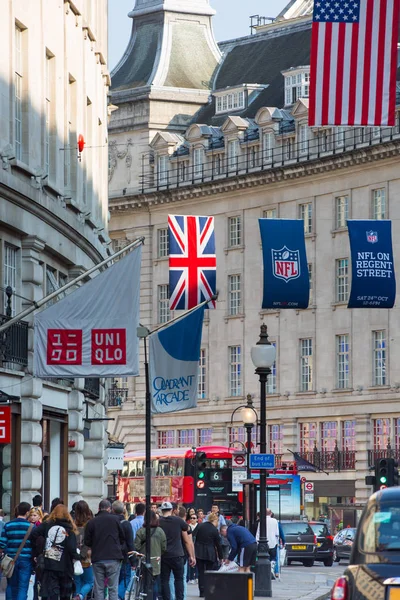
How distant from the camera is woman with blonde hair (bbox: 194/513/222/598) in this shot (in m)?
35.1

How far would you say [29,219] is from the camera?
3438cm

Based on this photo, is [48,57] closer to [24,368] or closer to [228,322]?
[24,368]

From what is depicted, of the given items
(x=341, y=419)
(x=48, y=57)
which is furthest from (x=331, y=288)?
(x=48, y=57)

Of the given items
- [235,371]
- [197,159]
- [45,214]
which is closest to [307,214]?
[235,371]

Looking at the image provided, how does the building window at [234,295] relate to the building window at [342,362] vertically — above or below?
→ above

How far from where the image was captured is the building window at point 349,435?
3465 inches

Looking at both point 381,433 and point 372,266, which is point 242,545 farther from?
point 381,433

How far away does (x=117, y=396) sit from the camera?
96.8 meters

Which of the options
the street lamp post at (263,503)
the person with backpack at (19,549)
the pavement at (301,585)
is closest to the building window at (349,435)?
the pavement at (301,585)

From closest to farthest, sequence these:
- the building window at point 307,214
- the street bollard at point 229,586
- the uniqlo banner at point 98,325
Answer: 1. the street bollard at point 229,586
2. the uniqlo banner at point 98,325
3. the building window at point 307,214

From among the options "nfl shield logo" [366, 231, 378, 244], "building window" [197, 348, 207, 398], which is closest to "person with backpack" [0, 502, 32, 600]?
"nfl shield logo" [366, 231, 378, 244]

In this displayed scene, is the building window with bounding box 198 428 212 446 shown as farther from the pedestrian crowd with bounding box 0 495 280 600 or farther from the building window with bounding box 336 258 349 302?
the pedestrian crowd with bounding box 0 495 280 600

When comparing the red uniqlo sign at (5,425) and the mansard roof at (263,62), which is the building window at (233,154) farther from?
the red uniqlo sign at (5,425)

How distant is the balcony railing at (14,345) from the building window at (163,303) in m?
63.4
